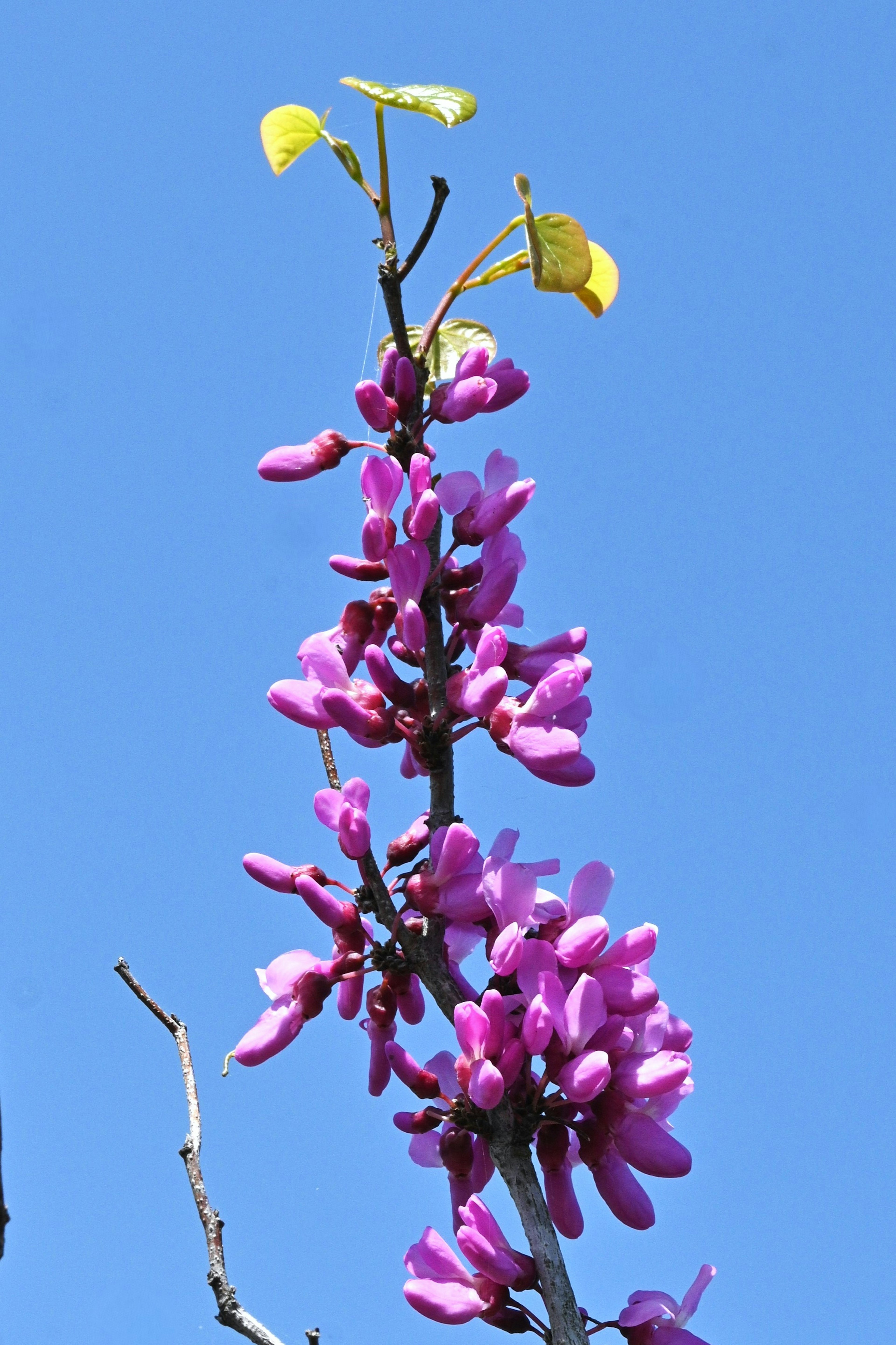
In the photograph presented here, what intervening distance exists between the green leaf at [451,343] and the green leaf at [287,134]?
0.40 meters

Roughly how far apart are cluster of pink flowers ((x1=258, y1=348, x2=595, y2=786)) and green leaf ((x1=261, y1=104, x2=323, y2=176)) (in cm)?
52

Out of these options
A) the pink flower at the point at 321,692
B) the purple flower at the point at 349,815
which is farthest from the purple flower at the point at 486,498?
the purple flower at the point at 349,815

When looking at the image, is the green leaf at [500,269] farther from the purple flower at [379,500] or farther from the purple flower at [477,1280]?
the purple flower at [477,1280]

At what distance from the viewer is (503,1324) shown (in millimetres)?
1872

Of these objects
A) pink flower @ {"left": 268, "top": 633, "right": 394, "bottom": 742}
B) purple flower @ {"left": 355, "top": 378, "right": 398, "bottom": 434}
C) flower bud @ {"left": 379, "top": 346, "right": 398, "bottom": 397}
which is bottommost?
pink flower @ {"left": 268, "top": 633, "right": 394, "bottom": 742}

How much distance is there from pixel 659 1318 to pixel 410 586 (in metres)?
1.19

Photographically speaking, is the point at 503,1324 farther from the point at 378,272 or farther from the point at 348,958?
the point at 378,272

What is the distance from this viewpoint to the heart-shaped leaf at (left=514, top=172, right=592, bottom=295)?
7.54 feet

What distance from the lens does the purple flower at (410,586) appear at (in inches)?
81.7

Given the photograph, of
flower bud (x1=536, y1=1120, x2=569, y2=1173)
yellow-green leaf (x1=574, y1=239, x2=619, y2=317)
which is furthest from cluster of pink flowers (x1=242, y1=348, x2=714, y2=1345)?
yellow-green leaf (x1=574, y1=239, x2=619, y2=317)

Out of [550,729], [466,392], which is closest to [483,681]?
[550,729]

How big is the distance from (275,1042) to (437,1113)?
0.28 meters

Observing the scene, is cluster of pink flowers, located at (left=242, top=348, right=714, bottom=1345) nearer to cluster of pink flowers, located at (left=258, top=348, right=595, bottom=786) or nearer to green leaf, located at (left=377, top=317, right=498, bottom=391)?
cluster of pink flowers, located at (left=258, top=348, right=595, bottom=786)

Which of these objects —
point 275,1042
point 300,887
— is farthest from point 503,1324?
point 300,887
